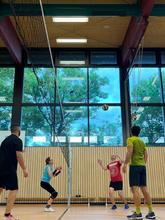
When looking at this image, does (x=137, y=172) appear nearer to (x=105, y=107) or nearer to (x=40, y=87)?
(x=105, y=107)

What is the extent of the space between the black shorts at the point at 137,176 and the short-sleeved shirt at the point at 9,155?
6.05ft

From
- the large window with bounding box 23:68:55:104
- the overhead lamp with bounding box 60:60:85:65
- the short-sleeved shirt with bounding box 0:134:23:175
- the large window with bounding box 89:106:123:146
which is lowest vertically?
the short-sleeved shirt with bounding box 0:134:23:175

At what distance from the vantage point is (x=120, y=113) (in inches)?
457

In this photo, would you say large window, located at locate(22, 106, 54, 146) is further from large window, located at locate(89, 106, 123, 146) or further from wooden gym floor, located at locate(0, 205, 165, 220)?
wooden gym floor, located at locate(0, 205, 165, 220)

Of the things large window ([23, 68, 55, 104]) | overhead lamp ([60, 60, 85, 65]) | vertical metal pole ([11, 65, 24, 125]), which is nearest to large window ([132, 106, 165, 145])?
overhead lamp ([60, 60, 85, 65])

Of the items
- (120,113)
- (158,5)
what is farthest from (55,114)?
(158,5)

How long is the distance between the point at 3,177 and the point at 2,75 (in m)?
8.25

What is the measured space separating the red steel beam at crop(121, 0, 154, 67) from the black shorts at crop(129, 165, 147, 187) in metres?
5.16

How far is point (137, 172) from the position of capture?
16.1ft

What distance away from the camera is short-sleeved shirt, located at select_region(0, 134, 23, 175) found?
4.56 metres

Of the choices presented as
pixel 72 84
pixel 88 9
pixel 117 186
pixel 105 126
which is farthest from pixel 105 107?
pixel 117 186

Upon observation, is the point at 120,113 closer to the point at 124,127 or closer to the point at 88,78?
the point at 124,127

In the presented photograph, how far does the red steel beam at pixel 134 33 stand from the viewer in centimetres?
866

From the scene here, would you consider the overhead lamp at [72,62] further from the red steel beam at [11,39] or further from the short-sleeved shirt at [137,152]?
the short-sleeved shirt at [137,152]
